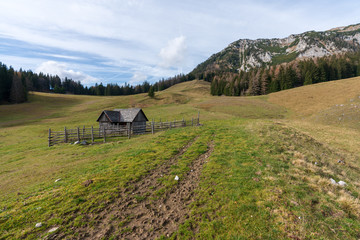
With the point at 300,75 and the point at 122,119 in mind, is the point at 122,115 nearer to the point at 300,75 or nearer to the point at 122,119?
the point at 122,119

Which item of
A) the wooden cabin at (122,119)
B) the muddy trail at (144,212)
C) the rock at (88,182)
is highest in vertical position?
the wooden cabin at (122,119)

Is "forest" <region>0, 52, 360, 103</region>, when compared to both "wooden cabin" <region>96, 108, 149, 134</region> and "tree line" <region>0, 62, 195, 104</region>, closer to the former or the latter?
"tree line" <region>0, 62, 195, 104</region>

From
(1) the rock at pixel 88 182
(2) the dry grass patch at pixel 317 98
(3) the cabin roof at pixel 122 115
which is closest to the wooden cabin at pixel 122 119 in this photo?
(3) the cabin roof at pixel 122 115

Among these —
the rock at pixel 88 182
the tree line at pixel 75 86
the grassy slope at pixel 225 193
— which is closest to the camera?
the grassy slope at pixel 225 193

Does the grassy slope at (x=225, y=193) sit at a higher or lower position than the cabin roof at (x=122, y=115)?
lower

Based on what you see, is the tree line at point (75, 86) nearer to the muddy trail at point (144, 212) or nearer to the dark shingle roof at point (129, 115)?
the dark shingle roof at point (129, 115)

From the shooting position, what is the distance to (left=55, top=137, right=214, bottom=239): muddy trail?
18.7 ft

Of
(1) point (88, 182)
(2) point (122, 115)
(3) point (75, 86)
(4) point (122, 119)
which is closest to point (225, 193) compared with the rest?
(1) point (88, 182)

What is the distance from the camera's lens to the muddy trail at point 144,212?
225 inches

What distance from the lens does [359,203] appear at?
6727 mm

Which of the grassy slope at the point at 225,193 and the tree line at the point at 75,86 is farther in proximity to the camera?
the tree line at the point at 75,86

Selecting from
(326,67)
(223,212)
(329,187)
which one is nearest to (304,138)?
(329,187)

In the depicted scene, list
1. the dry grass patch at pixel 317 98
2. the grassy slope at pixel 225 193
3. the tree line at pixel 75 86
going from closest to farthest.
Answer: the grassy slope at pixel 225 193 < the dry grass patch at pixel 317 98 < the tree line at pixel 75 86

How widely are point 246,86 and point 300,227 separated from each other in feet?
339
